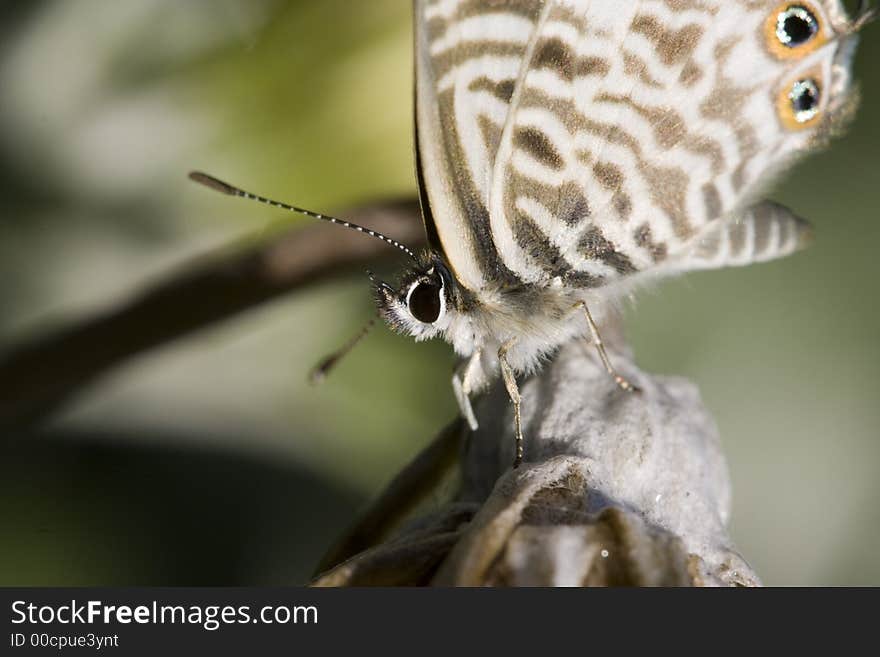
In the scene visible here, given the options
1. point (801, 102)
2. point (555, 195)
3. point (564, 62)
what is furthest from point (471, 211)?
point (801, 102)

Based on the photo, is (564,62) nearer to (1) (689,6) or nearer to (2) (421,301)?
(1) (689,6)

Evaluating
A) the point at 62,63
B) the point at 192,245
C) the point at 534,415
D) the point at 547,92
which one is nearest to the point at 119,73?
the point at 62,63

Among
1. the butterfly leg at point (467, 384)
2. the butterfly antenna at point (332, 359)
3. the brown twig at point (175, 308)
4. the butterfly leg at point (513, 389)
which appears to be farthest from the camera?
the butterfly antenna at point (332, 359)

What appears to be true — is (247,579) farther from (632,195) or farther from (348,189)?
(632,195)

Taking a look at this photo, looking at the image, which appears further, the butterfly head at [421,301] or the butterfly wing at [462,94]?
the butterfly head at [421,301]

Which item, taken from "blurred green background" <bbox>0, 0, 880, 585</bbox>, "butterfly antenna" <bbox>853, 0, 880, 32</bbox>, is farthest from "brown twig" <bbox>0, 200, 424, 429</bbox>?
"butterfly antenna" <bbox>853, 0, 880, 32</bbox>

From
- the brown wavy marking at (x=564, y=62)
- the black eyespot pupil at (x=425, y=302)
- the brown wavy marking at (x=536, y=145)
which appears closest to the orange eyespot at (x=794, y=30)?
the brown wavy marking at (x=564, y=62)

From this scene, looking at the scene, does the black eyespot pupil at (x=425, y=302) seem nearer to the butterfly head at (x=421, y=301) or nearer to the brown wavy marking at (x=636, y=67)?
the butterfly head at (x=421, y=301)
